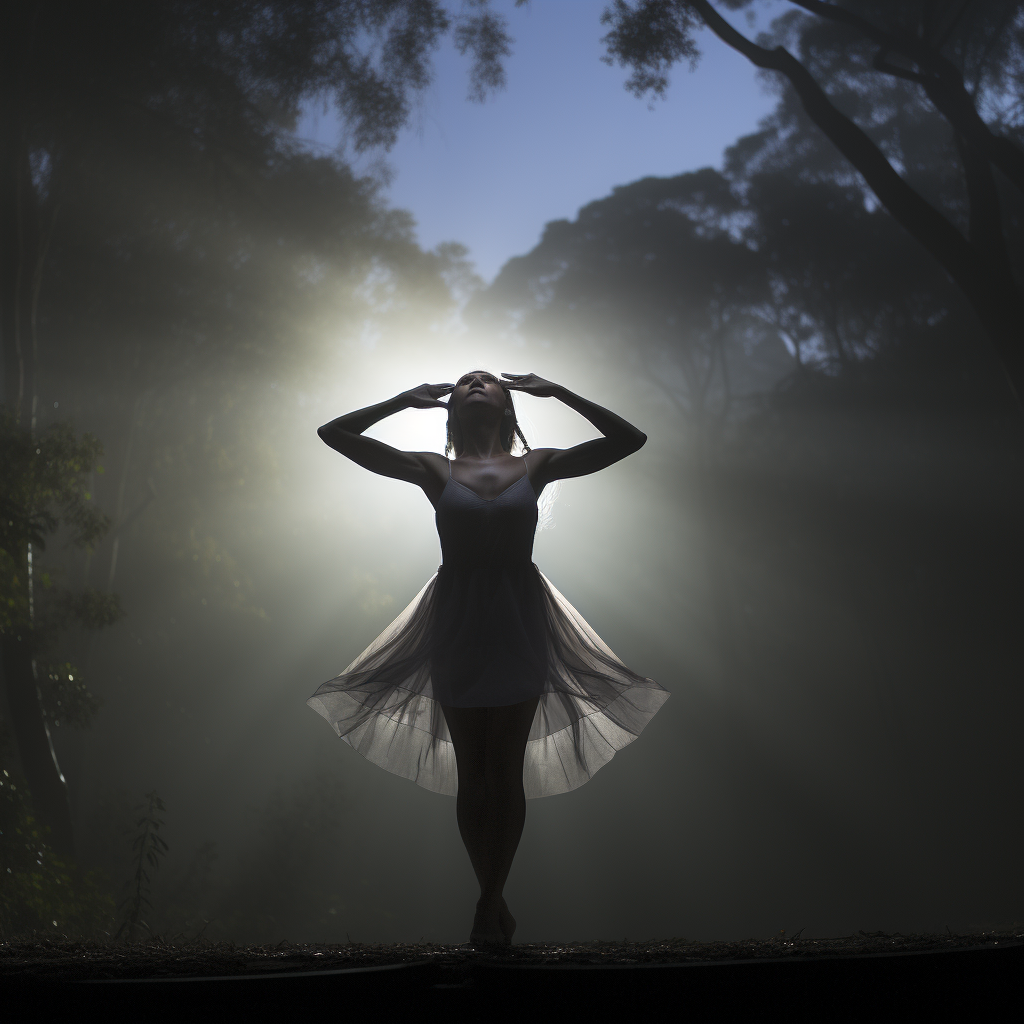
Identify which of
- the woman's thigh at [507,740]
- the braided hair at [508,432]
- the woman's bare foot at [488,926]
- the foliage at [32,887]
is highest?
the braided hair at [508,432]

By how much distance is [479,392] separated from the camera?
7.47 ft

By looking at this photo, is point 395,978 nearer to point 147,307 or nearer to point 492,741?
point 492,741

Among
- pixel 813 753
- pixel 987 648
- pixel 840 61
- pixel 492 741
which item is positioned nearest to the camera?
pixel 492 741

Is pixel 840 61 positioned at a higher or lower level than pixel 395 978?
higher

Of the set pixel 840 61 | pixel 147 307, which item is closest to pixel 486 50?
pixel 840 61

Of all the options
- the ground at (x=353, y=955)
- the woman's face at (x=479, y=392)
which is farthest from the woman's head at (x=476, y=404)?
the ground at (x=353, y=955)

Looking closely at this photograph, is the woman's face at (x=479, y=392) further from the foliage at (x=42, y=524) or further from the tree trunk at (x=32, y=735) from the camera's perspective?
the tree trunk at (x=32, y=735)

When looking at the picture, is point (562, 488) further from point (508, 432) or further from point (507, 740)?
point (507, 740)

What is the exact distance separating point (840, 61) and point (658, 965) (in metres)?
10.1

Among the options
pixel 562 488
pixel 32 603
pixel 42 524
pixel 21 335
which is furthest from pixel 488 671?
pixel 562 488

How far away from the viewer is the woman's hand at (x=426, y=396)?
227cm

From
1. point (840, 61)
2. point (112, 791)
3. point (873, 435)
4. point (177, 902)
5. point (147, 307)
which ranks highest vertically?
point (840, 61)

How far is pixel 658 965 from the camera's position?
1105 mm

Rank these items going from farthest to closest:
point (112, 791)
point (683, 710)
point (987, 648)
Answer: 1. point (683, 710)
2. point (987, 648)
3. point (112, 791)
